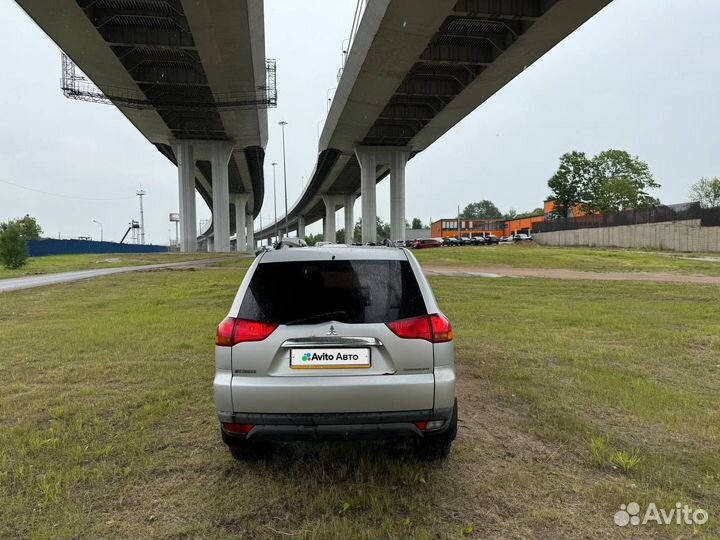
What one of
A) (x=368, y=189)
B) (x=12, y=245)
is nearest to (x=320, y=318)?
(x=12, y=245)

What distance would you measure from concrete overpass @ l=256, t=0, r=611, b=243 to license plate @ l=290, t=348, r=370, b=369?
71.8 feet

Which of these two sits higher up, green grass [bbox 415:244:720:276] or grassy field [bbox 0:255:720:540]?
green grass [bbox 415:244:720:276]

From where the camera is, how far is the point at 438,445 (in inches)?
133

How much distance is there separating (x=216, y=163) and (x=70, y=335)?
41.5 metres

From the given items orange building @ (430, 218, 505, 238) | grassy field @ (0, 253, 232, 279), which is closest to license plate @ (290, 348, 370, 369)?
grassy field @ (0, 253, 232, 279)

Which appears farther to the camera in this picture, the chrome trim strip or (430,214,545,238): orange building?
(430,214,545,238): orange building

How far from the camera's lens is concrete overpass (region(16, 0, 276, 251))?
2394 cm

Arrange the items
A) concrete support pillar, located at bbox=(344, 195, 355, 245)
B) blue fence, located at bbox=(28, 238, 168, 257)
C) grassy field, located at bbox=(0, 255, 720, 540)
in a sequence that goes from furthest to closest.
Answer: concrete support pillar, located at bbox=(344, 195, 355, 245), blue fence, located at bbox=(28, 238, 168, 257), grassy field, located at bbox=(0, 255, 720, 540)

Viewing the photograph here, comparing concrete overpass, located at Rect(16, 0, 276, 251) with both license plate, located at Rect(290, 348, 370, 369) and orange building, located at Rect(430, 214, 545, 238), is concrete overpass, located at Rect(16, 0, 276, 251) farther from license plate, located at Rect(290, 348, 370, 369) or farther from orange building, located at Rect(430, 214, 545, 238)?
orange building, located at Rect(430, 214, 545, 238)

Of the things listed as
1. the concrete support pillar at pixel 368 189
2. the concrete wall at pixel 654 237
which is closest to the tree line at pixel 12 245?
the concrete support pillar at pixel 368 189

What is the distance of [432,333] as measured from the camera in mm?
3023

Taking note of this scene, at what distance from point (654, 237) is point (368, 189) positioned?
27812 mm

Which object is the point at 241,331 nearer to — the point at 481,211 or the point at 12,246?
the point at 12,246

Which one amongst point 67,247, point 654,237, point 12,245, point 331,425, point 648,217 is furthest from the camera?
point 67,247
